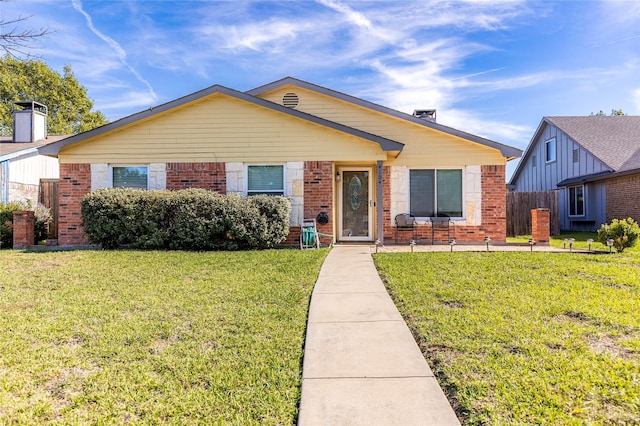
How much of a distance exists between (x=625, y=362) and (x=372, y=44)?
12.3 metres

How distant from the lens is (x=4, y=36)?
4355 mm

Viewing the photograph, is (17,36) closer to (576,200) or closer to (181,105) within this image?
(181,105)

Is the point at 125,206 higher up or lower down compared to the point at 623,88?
lower down

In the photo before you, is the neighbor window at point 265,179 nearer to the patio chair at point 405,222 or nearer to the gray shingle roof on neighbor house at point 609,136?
the patio chair at point 405,222

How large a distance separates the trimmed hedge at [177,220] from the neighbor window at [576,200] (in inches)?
643

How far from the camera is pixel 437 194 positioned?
1130 cm

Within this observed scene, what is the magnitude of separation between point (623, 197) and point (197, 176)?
1667 cm

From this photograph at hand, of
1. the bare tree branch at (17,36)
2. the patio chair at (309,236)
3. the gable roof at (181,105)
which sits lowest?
the patio chair at (309,236)

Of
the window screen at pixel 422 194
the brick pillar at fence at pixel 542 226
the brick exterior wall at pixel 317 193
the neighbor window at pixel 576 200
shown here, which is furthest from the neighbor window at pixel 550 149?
the brick exterior wall at pixel 317 193

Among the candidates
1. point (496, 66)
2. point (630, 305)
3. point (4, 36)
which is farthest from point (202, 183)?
point (496, 66)

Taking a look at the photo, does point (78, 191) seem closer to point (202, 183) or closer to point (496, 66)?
point (202, 183)

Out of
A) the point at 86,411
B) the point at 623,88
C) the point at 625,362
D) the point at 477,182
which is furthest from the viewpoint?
the point at 623,88

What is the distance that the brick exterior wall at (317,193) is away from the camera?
410 inches

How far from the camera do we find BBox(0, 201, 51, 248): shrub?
34.4 ft
